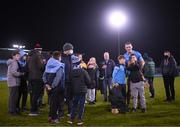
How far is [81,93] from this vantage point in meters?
10.9

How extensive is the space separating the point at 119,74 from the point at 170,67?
11.4 ft

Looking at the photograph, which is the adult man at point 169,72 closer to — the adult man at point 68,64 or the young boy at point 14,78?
the adult man at point 68,64

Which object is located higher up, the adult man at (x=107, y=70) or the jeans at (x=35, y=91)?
the adult man at (x=107, y=70)

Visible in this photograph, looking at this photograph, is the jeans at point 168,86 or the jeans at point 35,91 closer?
the jeans at point 35,91

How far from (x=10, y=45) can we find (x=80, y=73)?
52835 millimetres

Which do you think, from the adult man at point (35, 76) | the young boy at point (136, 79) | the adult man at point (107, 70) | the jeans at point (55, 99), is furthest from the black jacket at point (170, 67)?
the jeans at point (55, 99)

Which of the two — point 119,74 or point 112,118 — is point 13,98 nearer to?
point 112,118

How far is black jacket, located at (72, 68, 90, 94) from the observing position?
1084 cm

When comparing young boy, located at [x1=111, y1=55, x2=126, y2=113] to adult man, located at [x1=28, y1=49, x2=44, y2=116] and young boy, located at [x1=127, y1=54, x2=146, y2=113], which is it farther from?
adult man, located at [x1=28, y1=49, x2=44, y2=116]

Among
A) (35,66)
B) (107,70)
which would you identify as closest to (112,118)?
(35,66)

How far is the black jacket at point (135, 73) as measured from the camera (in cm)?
1267

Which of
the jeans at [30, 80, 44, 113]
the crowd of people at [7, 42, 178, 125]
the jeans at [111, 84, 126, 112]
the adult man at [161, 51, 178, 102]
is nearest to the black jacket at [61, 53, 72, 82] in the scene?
the crowd of people at [7, 42, 178, 125]

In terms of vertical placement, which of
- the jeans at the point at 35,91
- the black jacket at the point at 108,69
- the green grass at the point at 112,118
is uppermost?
the black jacket at the point at 108,69

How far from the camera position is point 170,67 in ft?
51.7
